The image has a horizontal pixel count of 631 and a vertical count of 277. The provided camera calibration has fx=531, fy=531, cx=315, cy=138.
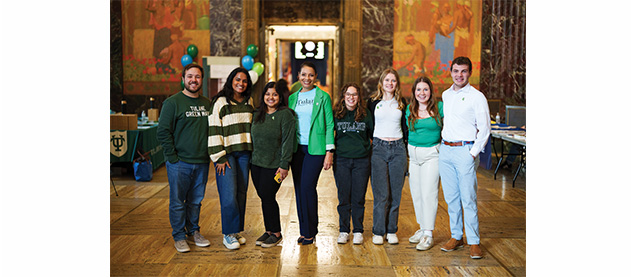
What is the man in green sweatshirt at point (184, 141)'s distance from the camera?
4.48m

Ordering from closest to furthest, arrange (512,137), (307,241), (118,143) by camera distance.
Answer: (307,241)
(512,137)
(118,143)

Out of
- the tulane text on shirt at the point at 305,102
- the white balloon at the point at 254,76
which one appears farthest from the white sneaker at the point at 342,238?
the white balloon at the point at 254,76

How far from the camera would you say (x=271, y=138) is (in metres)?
4.58

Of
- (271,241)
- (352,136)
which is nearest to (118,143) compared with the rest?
(271,241)

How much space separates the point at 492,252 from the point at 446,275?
2.82 ft

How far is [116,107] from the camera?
551 inches

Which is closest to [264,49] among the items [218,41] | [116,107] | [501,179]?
[218,41]

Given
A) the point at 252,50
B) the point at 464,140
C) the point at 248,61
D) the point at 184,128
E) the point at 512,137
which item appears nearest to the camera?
the point at 464,140

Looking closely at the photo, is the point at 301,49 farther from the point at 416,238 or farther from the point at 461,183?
the point at 461,183

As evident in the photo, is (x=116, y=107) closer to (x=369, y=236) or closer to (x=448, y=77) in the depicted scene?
(x=448, y=77)

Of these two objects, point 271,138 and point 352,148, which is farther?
point 352,148

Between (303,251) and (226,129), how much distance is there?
126cm

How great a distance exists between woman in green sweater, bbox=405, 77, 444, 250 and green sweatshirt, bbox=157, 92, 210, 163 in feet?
5.93

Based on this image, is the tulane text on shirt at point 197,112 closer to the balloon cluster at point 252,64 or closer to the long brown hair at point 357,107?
the long brown hair at point 357,107
